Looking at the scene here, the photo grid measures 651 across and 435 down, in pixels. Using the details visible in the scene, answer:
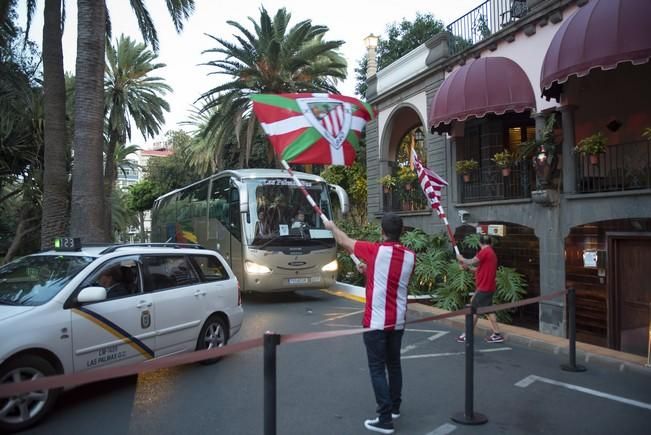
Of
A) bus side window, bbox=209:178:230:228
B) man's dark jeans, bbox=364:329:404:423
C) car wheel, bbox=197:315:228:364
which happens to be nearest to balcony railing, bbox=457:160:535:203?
bus side window, bbox=209:178:230:228

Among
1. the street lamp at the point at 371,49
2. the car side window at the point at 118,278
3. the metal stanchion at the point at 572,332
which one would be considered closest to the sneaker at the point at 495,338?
the metal stanchion at the point at 572,332

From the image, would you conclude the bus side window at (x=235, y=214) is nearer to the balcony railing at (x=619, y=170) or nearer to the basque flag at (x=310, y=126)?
the basque flag at (x=310, y=126)

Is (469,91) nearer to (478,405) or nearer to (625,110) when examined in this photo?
(625,110)

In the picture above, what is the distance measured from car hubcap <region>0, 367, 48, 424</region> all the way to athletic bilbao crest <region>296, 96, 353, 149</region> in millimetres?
3979

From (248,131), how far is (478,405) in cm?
1903

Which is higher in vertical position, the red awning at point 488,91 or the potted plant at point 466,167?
the red awning at point 488,91

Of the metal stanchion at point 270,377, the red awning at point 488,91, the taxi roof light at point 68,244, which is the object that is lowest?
the metal stanchion at point 270,377

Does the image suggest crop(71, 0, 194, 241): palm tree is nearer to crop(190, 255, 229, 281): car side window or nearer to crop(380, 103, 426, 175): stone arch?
crop(190, 255, 229, 281): car side window

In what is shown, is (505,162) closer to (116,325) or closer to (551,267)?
(551,267)

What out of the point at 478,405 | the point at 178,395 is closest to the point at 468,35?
the point at 478,405

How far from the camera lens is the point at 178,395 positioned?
589 centimetres

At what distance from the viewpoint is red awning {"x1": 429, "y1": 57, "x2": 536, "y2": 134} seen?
1126 cm

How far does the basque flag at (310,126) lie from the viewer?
20.5 ft

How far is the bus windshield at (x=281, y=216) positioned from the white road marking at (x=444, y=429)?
8.01 metres
